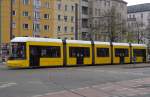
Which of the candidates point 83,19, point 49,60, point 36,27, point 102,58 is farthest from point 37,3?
point 49,60

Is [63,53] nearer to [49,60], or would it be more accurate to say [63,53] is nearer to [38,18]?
[49,60]

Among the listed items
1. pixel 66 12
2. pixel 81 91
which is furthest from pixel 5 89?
pixel 66 12

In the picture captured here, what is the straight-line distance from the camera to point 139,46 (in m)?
58.5

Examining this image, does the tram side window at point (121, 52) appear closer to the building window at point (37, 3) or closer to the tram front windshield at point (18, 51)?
the tram front windshield at point (18, 51)

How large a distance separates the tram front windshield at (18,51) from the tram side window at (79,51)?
695 cm

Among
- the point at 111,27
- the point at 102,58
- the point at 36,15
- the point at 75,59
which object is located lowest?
the point at 102,58

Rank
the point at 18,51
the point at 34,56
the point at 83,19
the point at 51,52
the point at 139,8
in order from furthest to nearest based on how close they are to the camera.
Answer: the point at 139,8
the point at 83,19
the point at 51,52
the point at 34,56
the point at 18,51

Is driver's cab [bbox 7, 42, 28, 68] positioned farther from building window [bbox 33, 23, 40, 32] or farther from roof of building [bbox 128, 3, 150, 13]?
roof of building [bbox 128, 3, 150, 13]

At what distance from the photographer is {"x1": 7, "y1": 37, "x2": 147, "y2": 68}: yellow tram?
38094mm

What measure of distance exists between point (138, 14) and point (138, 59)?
9676 cm

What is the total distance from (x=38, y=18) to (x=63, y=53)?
176 feet

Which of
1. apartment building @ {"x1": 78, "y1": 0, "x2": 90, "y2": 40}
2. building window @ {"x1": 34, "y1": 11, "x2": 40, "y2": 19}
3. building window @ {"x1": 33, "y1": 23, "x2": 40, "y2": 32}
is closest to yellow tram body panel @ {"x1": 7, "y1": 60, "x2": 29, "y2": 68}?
building window @ {"x1": 33, "y1": 23, "x2": 40, "y2": 32}

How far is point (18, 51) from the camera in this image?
125ft

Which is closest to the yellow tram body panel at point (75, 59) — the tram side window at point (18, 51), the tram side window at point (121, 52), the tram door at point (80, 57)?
the tram door at point (80, 57)
